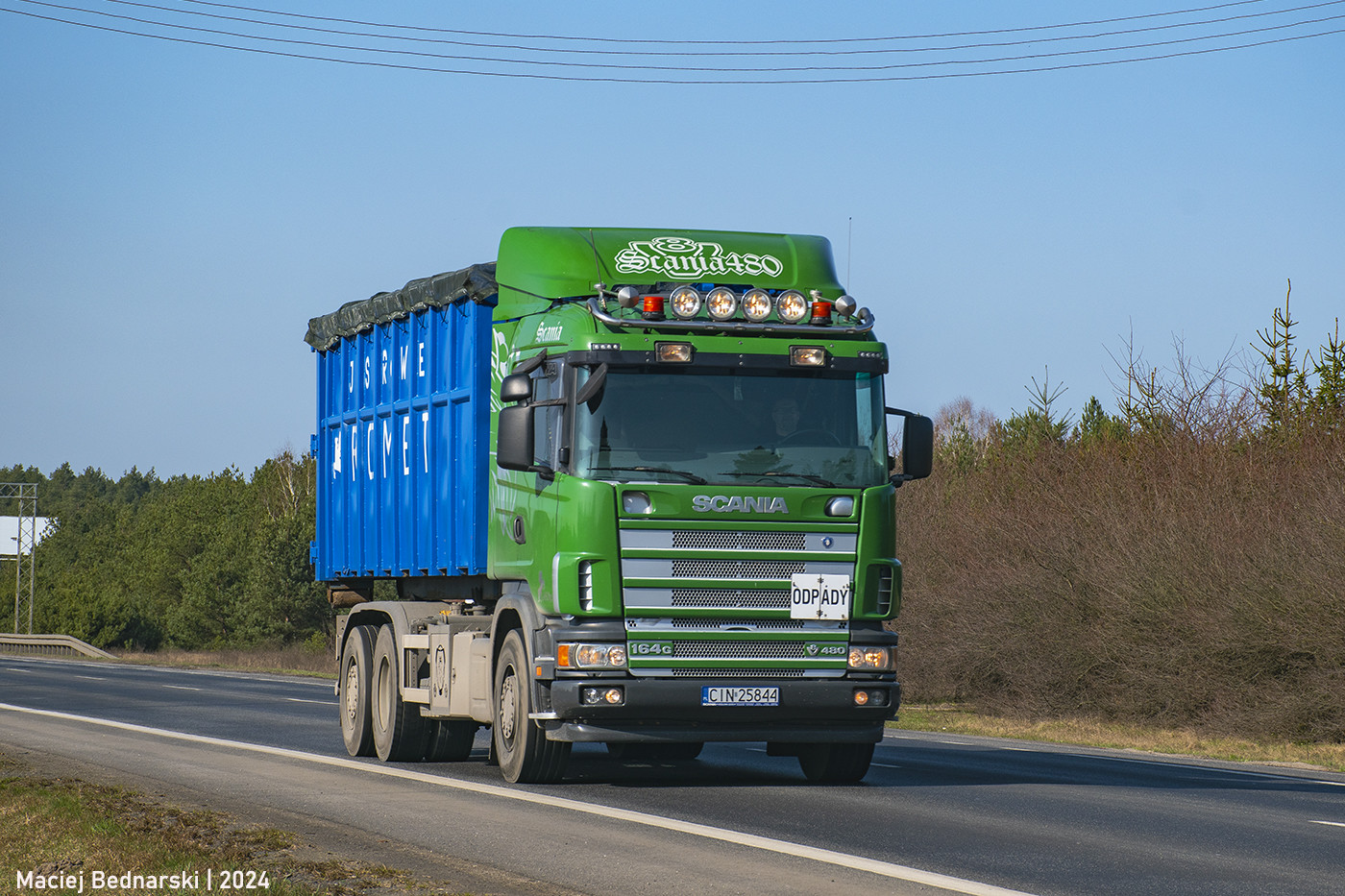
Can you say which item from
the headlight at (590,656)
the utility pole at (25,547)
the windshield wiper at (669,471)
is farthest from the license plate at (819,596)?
the utility pole at (25,547)

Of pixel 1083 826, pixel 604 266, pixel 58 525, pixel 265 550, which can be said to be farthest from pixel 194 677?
pixel 58 525

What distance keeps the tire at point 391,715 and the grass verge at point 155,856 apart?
4.19 metres

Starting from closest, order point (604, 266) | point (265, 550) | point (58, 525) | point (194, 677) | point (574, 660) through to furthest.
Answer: point (574, 660), point (604, 266), point (194, 677), point (265, 550), point (58, 525)

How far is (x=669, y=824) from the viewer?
10.7 metres

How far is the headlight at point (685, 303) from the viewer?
1277cm

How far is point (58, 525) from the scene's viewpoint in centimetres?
15375

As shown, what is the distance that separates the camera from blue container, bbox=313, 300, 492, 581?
1458cm

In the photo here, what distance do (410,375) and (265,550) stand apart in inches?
2716

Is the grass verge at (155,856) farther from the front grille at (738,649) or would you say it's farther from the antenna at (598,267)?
the antenna at (598,267)

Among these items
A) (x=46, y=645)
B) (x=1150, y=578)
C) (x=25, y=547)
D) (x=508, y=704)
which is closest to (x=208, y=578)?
(x=46, y=645)

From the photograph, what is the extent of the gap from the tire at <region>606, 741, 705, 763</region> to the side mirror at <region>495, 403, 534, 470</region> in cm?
460

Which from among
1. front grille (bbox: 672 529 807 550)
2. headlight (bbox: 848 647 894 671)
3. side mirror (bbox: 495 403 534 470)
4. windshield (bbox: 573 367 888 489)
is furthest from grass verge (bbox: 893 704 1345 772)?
side mirror (bbox: 495 403 534 470)

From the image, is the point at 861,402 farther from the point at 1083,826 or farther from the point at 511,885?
the point at 511,885

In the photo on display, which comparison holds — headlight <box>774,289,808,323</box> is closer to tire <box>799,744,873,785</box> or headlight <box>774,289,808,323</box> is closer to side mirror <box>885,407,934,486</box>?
side mirror <box>885,407,934,486</box>
